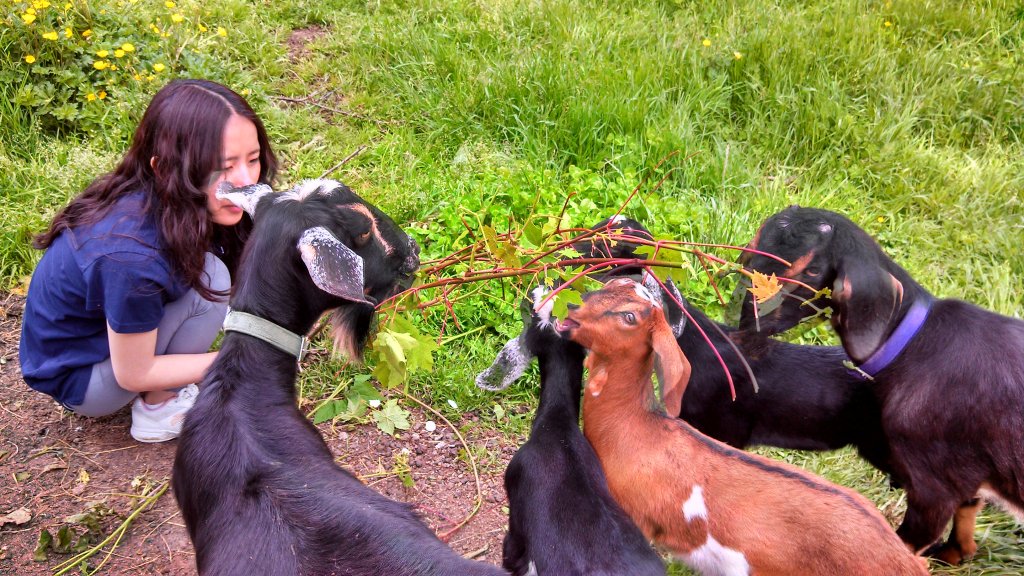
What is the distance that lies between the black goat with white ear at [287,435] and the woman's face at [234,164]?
299 mm

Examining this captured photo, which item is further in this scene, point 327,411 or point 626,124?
point 626,124

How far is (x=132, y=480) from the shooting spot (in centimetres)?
374

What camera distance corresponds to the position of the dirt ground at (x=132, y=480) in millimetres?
3477

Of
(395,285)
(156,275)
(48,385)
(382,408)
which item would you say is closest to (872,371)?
(395,285)

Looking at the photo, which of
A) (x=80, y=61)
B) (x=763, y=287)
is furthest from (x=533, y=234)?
(x=80, y=61)

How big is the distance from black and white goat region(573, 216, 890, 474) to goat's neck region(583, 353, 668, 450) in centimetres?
39

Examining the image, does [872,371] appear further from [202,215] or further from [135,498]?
[135,498]

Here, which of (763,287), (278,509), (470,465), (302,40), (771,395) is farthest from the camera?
(302,40)

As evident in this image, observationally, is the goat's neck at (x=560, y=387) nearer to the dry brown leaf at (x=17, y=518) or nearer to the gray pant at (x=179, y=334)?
the gray pant at (x=179, y=334)

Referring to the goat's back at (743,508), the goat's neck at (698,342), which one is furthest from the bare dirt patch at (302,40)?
the goat's back at (743,508)

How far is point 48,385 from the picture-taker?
11.8 feet

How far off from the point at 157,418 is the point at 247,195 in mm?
1356

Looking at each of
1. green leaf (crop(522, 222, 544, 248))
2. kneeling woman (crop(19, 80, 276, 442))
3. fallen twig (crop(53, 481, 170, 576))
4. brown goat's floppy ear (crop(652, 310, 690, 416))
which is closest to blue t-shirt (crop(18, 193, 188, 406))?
kneeling woman (crop(19, 80, 276, 442))

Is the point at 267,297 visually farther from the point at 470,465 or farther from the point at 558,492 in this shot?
the point at 470,465
